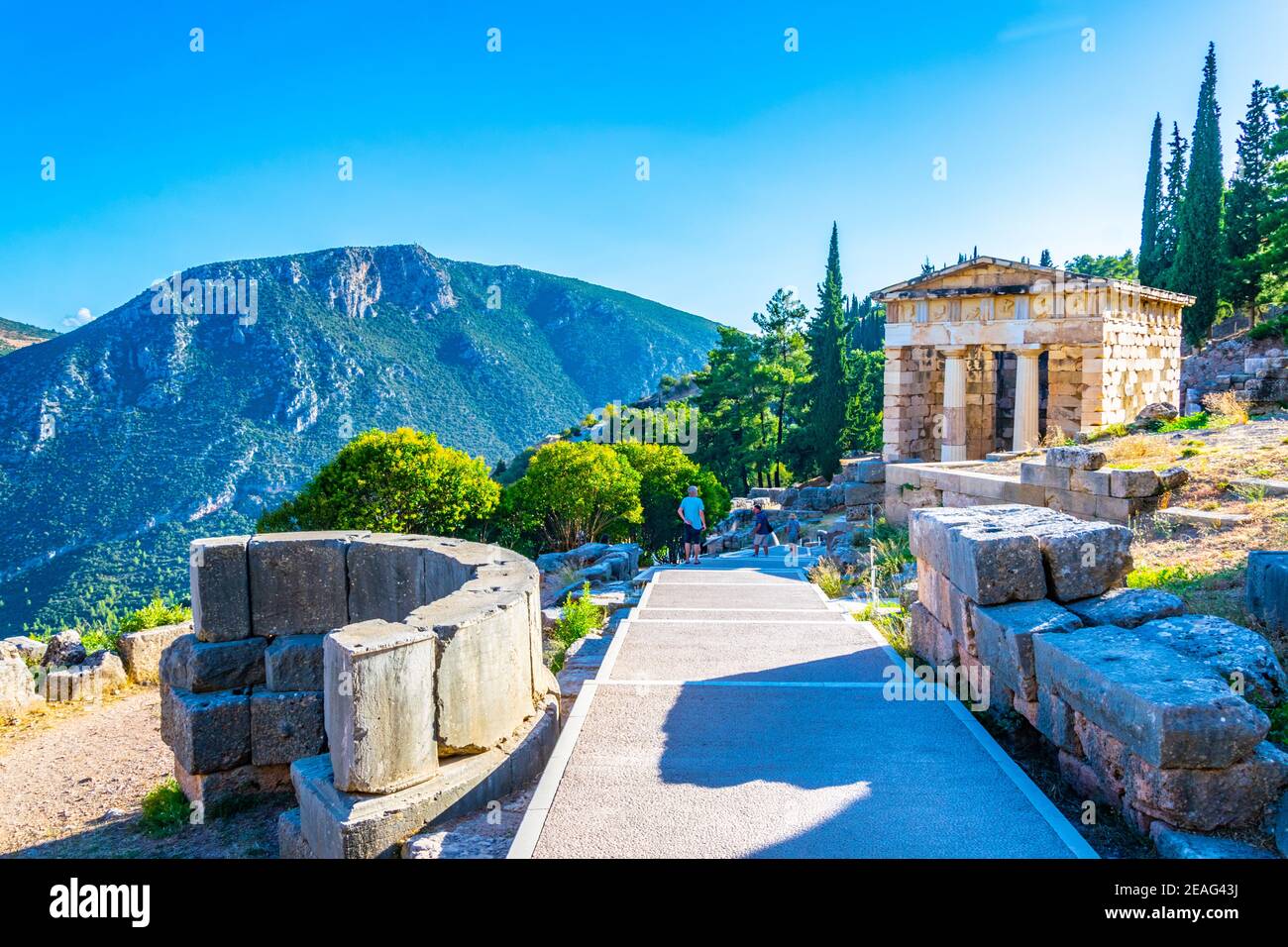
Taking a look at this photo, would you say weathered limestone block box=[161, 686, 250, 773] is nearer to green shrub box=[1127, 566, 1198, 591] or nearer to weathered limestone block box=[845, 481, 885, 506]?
green shrub box=[1127, 566, 1198, 591]

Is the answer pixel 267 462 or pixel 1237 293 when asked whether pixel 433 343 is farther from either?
pixel 1237 293

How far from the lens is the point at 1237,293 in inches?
1436

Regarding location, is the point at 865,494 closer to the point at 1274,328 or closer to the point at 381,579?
the point at 1274,328

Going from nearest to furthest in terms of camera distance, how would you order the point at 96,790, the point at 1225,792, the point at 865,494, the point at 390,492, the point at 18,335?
the point at 1225,792
the point at 96,790
the point at 390,492
the point at 865,494
the point at 18,335

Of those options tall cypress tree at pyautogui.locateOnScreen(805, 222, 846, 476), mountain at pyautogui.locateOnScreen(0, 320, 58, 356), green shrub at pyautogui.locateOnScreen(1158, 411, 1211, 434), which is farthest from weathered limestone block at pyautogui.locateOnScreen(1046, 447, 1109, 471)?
mountain at pyautogui.locateOnScreen(0, 320, 58, 356)

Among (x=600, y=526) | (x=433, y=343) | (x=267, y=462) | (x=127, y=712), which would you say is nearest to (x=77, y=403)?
(x=267, y=462)

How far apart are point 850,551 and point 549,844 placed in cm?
1275

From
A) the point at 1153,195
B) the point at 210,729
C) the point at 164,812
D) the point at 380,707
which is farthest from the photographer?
the point at 1153,195

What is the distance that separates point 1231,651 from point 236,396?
233 ft

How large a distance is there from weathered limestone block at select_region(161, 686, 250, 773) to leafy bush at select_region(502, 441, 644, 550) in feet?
58.5

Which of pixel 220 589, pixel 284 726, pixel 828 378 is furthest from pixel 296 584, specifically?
pixel 828 378

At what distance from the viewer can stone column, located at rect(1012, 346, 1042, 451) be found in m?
22.6

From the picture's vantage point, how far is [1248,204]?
38.5 metres
